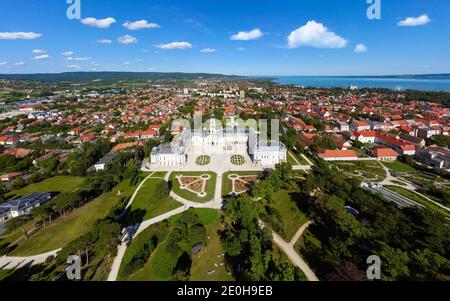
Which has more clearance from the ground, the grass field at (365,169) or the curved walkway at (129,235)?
the grass field at (365,169)

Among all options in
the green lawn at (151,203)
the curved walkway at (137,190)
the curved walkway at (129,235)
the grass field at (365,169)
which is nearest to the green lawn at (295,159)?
the grass field at (365,169)

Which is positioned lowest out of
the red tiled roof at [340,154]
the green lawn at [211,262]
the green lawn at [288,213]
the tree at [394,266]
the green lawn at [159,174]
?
the green lawn at [211,262]

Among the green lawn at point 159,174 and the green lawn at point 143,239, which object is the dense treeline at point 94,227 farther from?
the green lawn at point 159,174

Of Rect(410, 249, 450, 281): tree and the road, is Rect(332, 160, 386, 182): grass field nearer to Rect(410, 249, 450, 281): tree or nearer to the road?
the road

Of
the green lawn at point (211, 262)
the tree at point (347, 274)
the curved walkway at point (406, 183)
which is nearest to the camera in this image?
the tree at point (347, 274)

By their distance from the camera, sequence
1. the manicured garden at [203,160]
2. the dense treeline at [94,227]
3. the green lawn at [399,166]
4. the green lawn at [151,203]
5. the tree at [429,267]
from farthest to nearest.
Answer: the manicured garden at [203,160]
the green lawn at [399,166]
the green lawn at [151,203]
the dense treeline at [94,227]
the tree at [429,267]

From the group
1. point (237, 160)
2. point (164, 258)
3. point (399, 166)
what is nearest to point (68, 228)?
point (164, 258)

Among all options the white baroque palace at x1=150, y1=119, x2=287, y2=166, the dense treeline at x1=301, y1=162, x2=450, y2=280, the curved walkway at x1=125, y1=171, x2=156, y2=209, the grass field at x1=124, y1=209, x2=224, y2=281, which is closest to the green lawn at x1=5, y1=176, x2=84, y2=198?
the curved walkway at x1=125, y1=171, x2=156, y2=209
